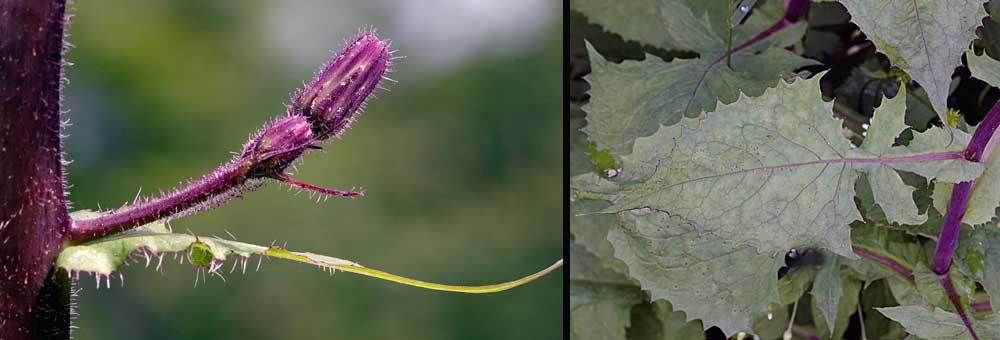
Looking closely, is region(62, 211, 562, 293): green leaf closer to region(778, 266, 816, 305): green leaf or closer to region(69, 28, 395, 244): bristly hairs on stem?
region(69, 28, 395, 244): bristly hairs on stem

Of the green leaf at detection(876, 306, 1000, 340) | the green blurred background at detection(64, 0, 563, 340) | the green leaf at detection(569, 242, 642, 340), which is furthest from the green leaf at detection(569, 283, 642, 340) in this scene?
the green blurred background at detection(64, 0, 563, 340)

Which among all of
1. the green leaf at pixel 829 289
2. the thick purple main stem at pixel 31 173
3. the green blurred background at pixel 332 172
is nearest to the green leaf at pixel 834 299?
the green leaf at pixel 829 289

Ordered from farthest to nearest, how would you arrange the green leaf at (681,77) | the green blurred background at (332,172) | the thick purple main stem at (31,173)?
the green blurred background at (332,172) < the green leaf at (681,77) < the thick purple main stem at (31,173)

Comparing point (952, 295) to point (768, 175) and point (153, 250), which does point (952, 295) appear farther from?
point (153, 250)

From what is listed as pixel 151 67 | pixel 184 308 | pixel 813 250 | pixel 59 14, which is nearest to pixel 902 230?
pixel 813 250

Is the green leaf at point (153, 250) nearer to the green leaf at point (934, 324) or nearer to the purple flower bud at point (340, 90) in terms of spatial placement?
the purple flower bud at point (340, 90)
